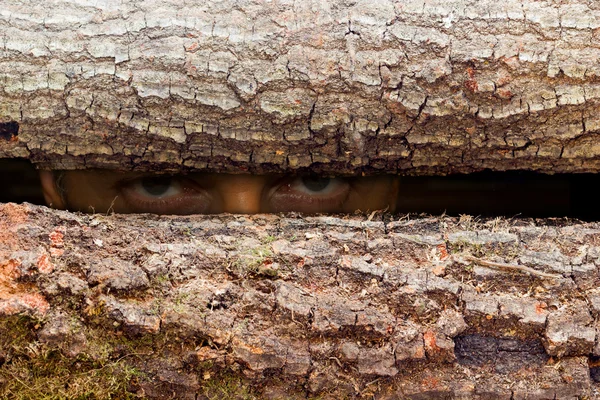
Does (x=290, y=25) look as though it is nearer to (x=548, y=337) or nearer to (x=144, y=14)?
(x=144, y=14)

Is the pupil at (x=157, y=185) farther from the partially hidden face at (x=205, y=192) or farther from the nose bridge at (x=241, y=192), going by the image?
the nose bridge at (x=241, y=192)

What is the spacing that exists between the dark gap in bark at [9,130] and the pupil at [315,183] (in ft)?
2.70

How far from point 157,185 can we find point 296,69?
0.71 m

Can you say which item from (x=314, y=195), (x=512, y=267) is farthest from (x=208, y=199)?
(x=512, y=267)

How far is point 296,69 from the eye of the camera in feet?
5.34

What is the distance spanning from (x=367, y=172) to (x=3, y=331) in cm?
93

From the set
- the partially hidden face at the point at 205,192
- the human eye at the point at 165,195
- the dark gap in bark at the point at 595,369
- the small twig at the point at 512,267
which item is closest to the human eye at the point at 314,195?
the partially hidden face at the point at 205,192

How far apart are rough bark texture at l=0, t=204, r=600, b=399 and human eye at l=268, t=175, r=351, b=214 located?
55 cm

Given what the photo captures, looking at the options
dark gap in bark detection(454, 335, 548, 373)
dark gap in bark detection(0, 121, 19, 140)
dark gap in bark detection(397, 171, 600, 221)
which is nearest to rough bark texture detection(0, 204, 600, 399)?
dark gap in bark detection(454, 335, 548, 373)

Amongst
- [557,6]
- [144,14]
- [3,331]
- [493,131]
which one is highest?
[557,6]

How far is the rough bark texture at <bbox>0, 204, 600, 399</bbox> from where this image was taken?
1.46 m

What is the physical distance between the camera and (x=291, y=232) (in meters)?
1.68

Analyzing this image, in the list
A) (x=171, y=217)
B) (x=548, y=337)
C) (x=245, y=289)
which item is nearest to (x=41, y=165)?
(x=171, y=217)

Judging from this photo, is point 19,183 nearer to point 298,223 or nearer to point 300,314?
point 298,223
